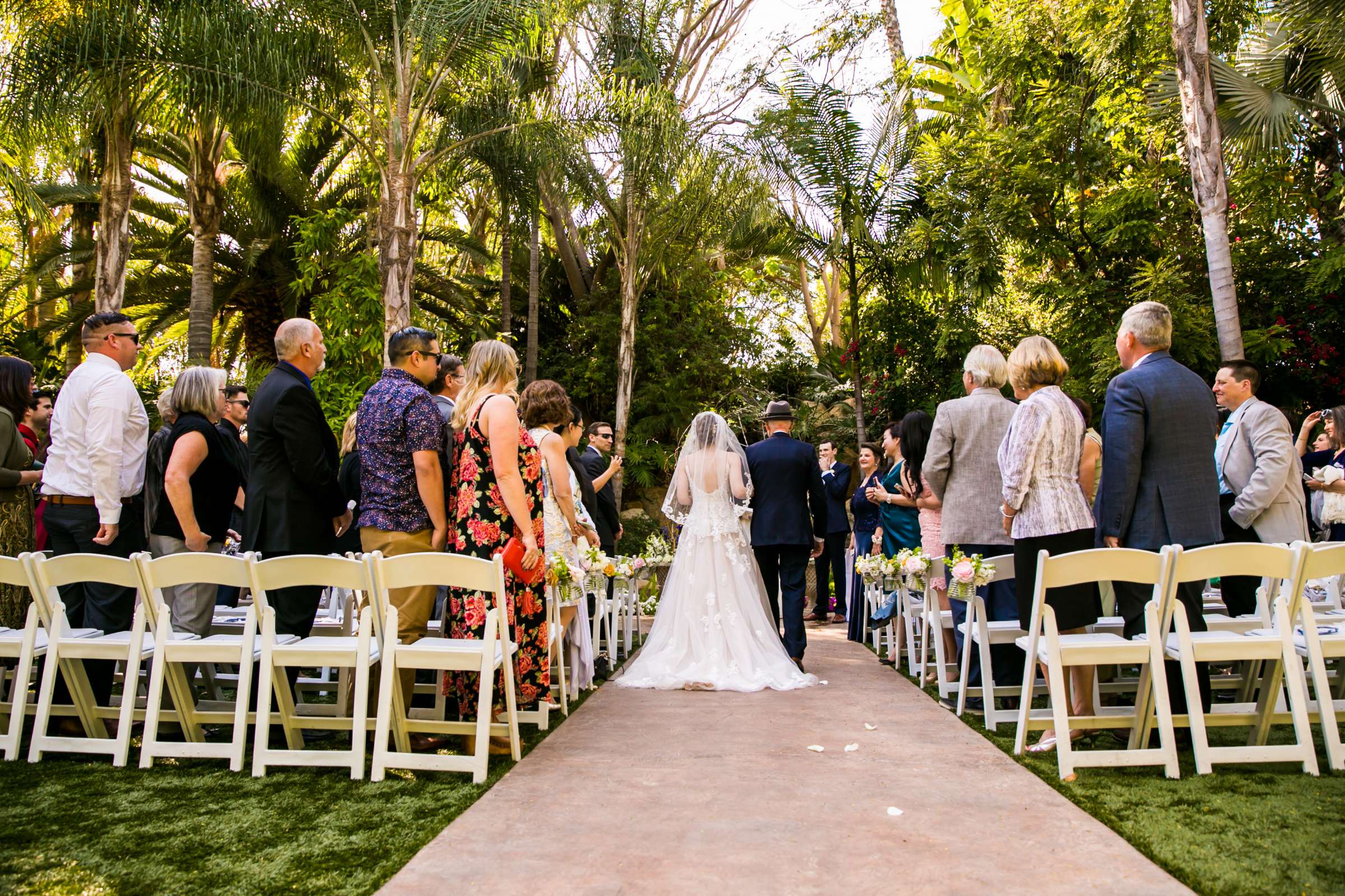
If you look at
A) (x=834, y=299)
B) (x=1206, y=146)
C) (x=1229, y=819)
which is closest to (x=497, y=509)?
(x=1229, y=819)

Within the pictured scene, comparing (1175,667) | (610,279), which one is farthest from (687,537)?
(610,279)

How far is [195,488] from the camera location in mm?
5430

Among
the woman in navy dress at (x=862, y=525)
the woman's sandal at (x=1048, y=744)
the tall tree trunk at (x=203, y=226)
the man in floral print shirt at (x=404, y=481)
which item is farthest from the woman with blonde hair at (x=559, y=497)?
the tall tree trunk at (x=203, y=226)

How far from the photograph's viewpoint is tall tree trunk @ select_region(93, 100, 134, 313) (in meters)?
13.6

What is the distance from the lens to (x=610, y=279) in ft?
68.2

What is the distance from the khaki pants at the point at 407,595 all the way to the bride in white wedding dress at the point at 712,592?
2.45 m

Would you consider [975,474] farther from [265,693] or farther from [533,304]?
[533,304]

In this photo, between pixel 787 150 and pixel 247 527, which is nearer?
pixel 247 527

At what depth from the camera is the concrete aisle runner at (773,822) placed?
3.08 metres

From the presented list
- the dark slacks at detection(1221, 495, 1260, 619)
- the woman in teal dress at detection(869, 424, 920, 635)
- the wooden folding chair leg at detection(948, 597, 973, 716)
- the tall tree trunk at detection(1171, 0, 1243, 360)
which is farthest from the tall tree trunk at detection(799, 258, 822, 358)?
the wooden folding chair leg at detection(948, 597, 973, 716)

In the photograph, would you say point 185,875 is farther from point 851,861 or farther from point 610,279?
point 610,279

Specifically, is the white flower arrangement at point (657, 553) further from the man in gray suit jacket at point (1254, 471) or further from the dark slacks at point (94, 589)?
the man in gray suit jacket at point (1254, 471)

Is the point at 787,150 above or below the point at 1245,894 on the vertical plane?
above

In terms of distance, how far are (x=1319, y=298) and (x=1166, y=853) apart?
38.3 feet
